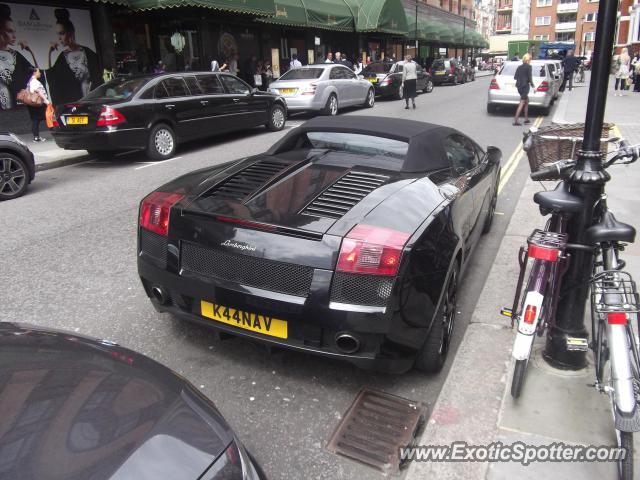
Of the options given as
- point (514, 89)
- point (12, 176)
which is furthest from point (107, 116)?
point (514, 89)

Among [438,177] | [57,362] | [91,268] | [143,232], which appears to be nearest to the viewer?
[57,362]

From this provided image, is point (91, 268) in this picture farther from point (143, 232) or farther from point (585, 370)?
point (585, 370)

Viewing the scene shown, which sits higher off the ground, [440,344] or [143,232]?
[143,232]

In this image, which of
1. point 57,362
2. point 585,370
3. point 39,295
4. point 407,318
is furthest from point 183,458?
point 39,295

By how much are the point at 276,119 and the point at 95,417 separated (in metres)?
12.8

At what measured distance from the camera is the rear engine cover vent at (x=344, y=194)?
9.52ft

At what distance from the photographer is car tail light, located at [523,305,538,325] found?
8.69 ft

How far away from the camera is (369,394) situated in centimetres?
301

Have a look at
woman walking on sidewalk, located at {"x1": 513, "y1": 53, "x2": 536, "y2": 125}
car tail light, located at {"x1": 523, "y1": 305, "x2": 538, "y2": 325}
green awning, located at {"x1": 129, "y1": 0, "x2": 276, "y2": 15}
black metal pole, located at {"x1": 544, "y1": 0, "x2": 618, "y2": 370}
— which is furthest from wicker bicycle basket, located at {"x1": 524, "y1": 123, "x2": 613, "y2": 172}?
green awning, located at {"x1": 129, "y1": 0, "x2": 276, "y2": 15}

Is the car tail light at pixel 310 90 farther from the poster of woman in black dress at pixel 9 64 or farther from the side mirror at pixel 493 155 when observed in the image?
the side mirror at pixel 493 155

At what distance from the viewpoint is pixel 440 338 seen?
308 cm

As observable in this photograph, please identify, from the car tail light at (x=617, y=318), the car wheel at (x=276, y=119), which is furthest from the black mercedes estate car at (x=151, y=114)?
the car tail light at (x=617, y=318)

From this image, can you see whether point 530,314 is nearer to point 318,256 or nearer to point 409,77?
point 318,256

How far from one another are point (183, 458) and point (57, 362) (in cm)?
66
